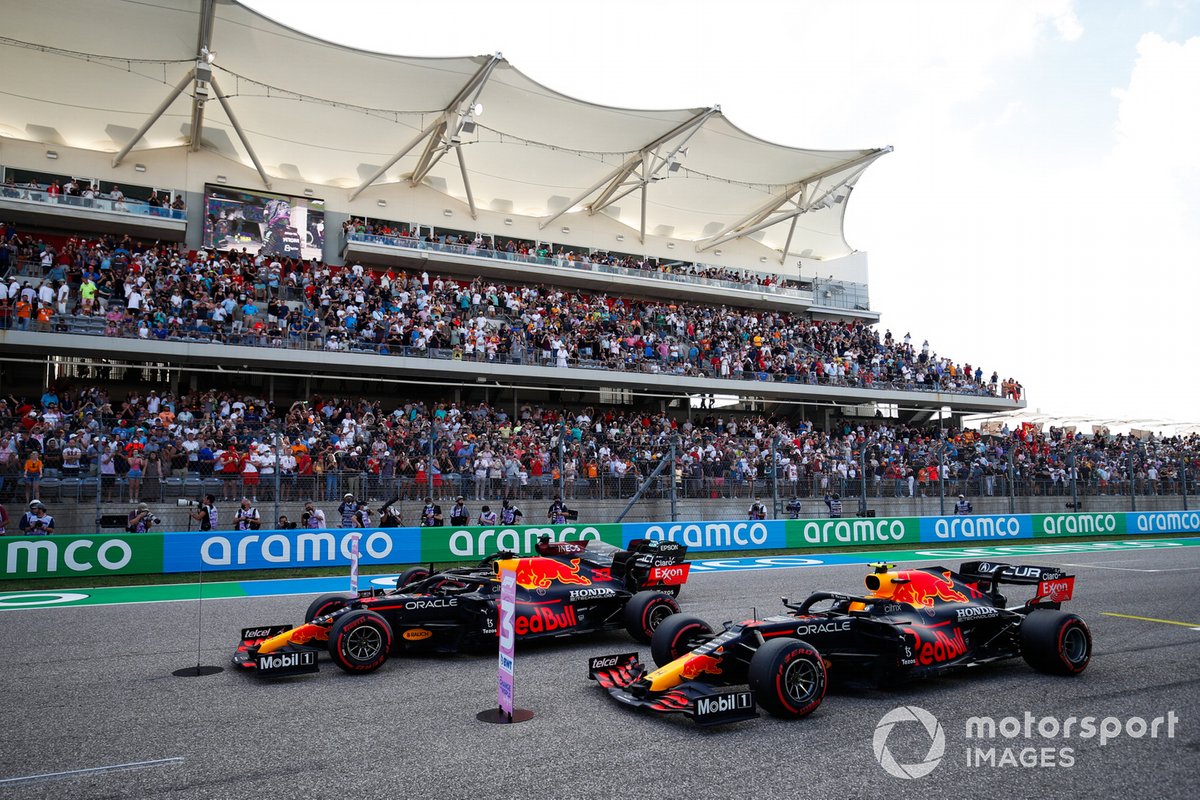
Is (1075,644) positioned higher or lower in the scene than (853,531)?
higher

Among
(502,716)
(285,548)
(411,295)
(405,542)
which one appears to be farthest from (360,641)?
(411,295)

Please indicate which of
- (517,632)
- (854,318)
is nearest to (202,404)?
(517,632)

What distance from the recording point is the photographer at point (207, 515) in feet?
A: 55.7

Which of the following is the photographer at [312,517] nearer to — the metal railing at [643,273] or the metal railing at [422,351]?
the metal railing at [422,351]

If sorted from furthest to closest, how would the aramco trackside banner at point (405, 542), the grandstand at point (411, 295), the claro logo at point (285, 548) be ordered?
1. the grandstand at point (411, 295)
2. the claro logo at point (285, 548)
3. the aramco trackside banner at point (405, 542)

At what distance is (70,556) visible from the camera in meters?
15.0

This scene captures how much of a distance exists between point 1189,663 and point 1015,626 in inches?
72.1

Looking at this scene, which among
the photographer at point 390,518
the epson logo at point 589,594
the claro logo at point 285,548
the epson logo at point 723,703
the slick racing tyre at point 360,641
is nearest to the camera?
the epson logo at point 723,703

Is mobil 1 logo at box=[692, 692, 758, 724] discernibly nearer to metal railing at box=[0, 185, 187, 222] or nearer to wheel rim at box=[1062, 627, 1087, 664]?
wheel rim at box=[1062, 627, 1087, 664]

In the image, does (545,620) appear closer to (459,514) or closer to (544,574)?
(544,574)

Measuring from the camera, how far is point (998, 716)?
21.9 feet

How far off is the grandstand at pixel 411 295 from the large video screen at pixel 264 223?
9 cm

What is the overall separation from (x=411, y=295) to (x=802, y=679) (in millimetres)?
25499

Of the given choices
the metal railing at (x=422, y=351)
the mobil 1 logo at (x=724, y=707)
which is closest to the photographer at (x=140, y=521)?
the metal railing at (x=422, y=351)
